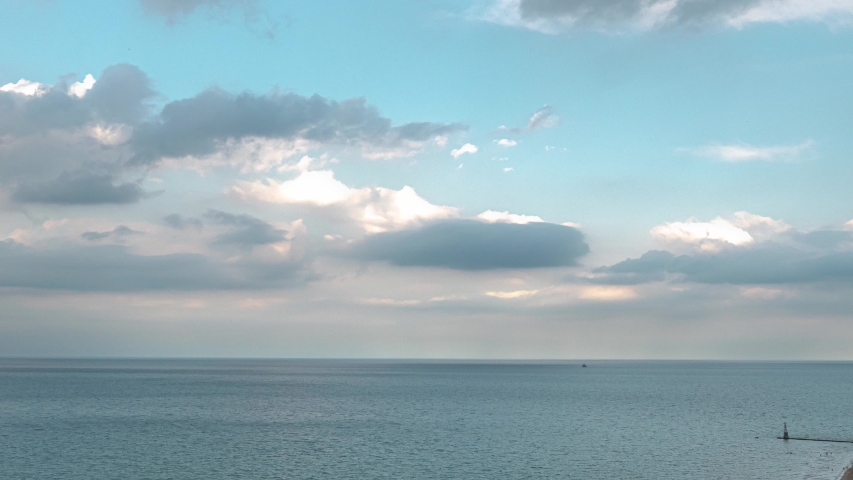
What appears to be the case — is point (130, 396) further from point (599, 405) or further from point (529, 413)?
point (599, 405)

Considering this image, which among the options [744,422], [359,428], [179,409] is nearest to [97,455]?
[359,428]

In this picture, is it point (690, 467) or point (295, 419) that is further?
point (295, 419)

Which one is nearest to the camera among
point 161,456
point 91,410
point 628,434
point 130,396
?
point 161,456

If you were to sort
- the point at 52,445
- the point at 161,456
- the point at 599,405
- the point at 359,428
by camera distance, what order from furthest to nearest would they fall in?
the point at 599,405 < the point at 359,428 < the point at 52,445 < the point at 161,456

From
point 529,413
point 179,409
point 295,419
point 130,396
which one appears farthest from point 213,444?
point 130,396

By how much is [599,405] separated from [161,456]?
95105 mm

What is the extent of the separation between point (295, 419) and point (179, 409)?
29.7 meters

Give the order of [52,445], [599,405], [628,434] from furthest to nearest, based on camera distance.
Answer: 1. [599,405]
2. [628,434]
3. [52,445]

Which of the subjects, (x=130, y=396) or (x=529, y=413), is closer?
(x=529, y=413)

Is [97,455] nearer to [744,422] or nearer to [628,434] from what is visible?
[628,434]

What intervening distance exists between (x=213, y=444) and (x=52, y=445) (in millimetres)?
17868

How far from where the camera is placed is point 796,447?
82500 mm

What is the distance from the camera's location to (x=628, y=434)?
94.1 meters

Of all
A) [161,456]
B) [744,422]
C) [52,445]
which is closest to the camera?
[161,456]
